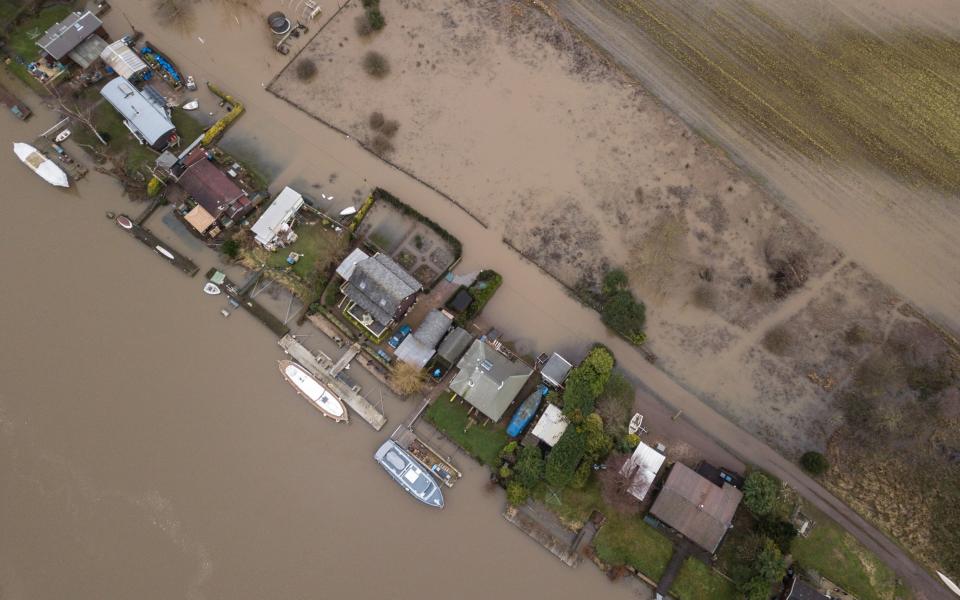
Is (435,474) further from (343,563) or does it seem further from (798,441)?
(798,441)

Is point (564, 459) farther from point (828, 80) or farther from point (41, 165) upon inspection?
point (41, 165)

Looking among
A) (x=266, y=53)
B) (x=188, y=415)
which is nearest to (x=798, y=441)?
(x=188, y=415)

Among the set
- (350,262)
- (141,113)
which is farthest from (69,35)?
(350,262)

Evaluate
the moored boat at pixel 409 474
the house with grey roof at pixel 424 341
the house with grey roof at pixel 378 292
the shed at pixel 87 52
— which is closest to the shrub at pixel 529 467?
the moored boat at pixel 409 474

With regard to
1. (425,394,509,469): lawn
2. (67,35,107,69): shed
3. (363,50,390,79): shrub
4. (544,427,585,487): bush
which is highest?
(363,50,390,79): shrub

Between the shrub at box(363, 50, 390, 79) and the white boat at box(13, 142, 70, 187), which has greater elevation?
the shrub at box(363, 50, 390, 79)

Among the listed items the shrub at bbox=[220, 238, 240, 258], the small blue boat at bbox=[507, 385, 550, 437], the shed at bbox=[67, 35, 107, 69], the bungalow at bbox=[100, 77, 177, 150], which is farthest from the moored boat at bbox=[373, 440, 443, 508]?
the shed at bbox=[67, 35, 107, 69]

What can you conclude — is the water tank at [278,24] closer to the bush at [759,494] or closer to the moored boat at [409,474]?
the moored boat at [409,474]

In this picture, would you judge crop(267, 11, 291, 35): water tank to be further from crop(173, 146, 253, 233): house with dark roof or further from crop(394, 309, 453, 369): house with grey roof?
crop(394, 309, 453, 369): house with grey roof
